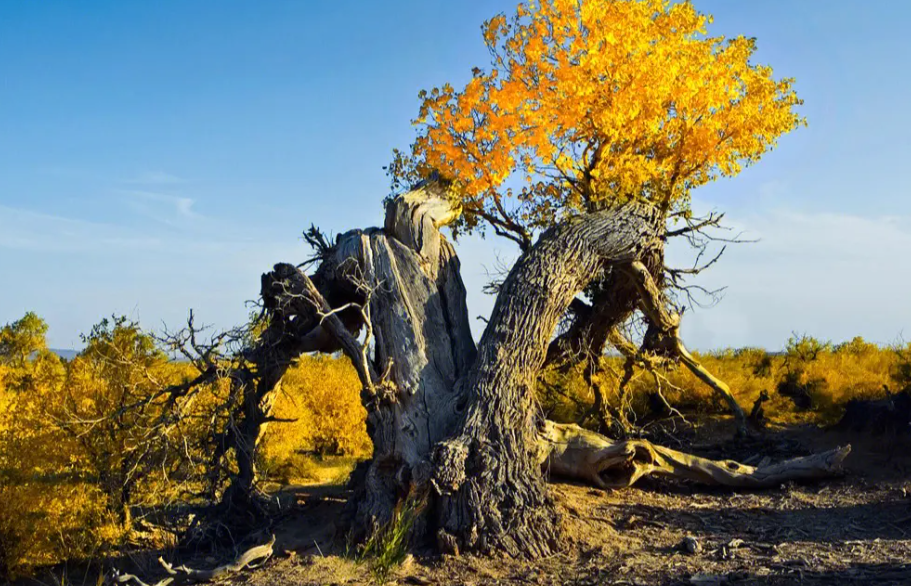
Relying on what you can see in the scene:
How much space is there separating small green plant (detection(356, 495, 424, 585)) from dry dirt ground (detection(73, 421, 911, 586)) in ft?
0.33

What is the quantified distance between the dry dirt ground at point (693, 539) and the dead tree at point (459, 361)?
37 cm

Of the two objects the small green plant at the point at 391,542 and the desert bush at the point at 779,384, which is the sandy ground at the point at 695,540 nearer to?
the small green plant at the point at 391,542

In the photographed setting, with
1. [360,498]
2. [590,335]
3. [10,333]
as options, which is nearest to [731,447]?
[590,335]

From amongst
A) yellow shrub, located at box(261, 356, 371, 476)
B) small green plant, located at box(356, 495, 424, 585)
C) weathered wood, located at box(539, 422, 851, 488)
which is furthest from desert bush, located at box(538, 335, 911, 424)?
small green plant, located at box(356, 495, 424, 585)

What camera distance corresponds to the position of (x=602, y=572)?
6.34m

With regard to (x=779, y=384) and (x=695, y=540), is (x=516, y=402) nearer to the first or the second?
(x=695, y=540)

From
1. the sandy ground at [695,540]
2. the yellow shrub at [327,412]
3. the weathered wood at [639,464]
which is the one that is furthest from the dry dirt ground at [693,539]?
the yellow shrub at [327,412]

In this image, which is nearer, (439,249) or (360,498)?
(360,498)

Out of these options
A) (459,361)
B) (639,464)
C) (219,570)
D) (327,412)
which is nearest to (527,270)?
(459,361)

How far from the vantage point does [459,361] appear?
8.66 metres

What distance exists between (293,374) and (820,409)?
10540 millimetres

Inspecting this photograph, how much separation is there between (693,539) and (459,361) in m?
3.12

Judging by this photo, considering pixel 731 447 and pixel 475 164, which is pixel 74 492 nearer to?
pixel 475 164

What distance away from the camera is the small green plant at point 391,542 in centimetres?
645
